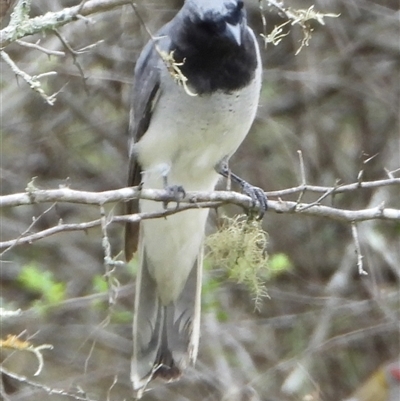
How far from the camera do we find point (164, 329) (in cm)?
445

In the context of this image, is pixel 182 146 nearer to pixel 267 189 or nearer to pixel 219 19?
pixel 219 19

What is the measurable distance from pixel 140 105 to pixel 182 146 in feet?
0.95

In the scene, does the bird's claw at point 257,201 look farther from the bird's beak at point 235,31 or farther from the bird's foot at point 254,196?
the bird's beak at point 235,31

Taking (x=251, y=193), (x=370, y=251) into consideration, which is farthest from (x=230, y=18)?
(x=370, y=251)

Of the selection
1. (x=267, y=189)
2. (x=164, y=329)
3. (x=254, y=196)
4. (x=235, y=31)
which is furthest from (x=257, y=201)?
(x=267, y=189)

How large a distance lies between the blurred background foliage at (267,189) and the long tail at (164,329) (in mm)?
552

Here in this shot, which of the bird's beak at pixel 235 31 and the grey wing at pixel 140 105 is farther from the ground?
the bird's beak at pixel 235 31

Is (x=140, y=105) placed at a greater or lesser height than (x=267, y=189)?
greater

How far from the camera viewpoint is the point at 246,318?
5586 millimetres

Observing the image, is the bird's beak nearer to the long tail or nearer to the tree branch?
the tree branch

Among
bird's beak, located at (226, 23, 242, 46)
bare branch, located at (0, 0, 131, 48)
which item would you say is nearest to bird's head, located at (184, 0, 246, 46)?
bird's beak, located at (226, 23, 242, 46)

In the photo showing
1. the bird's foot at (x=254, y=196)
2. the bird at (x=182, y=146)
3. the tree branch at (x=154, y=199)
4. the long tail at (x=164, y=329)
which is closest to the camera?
the tree branch at (x=154, y=199)

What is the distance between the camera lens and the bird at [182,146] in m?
3.75

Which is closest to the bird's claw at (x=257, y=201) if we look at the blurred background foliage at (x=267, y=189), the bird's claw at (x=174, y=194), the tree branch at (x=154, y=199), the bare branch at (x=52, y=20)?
the tree branch at (x=154, y=199)
